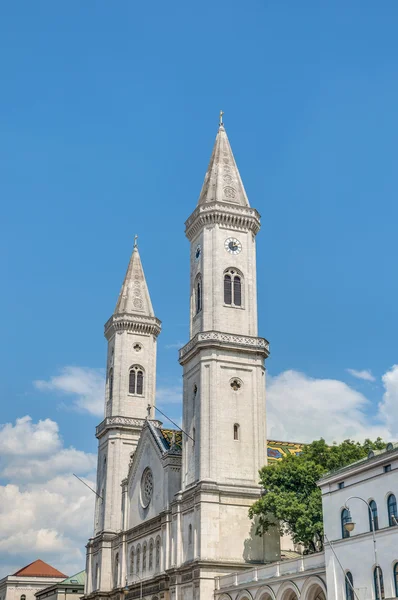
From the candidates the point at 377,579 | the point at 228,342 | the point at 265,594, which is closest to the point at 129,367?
the point at 228,342

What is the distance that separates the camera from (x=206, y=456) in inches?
2667

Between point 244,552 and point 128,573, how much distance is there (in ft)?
73.2

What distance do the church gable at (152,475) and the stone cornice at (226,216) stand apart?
20.3 metres

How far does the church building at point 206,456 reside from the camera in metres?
66.1

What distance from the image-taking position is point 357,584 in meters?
46.1

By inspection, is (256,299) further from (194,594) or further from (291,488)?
(194,594)

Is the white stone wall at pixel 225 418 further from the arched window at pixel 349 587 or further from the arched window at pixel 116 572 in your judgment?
the arched window at pixel 116 572

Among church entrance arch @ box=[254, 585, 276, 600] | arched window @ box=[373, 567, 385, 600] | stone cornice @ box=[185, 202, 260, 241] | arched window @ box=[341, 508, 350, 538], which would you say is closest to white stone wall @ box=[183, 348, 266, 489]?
church entrance arch @ box=[254, 585, 276, 600]

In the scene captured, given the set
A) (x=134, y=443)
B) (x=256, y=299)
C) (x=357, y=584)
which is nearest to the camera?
(x=357, y=584)

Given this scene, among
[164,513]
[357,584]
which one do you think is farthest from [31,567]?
[357,584]

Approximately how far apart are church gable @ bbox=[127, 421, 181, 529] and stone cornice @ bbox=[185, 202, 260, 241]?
2033cm

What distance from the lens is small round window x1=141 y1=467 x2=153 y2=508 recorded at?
82375 millimetres

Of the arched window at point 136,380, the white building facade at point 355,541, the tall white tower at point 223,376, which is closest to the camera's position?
the white building facade at point 355,541

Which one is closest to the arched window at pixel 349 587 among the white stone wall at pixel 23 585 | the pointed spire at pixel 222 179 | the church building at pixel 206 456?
the church building at pixel 206 456
